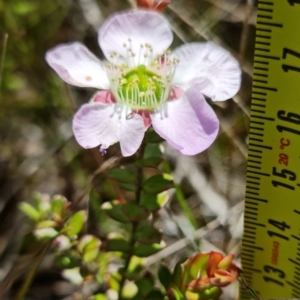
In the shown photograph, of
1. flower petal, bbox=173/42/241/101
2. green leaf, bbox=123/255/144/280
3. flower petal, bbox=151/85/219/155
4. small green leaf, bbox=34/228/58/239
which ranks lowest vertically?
green leaf, bbox=123/255/144/280

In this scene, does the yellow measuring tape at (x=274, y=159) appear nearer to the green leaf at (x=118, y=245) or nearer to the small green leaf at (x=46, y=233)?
the green leaf at (x=118, y=245)

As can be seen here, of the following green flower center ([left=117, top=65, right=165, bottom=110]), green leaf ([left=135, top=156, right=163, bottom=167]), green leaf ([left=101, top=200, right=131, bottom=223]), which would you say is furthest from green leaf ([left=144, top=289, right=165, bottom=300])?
green flower center ([left=117, top=65, right=165, bottom=110])

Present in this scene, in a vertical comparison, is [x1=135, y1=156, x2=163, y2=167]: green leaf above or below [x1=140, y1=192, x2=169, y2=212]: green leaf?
above

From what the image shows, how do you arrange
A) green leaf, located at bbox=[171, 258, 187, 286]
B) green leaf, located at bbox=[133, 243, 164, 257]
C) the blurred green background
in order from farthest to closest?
1. the blurred green background
2. green leaf, located at bbox=[133, 243, 164, 257]
3. green leaf, located at bbox=[171, 258, 187, 286]

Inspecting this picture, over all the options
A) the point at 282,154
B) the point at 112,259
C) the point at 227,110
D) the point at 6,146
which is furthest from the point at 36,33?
the point at 282,154

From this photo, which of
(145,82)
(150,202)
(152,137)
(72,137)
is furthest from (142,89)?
(72,137)

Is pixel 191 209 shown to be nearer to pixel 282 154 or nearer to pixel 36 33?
pixel 282 154

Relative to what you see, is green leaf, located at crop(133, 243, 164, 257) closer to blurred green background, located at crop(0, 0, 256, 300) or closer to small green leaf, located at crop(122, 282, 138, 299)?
small green leaf, located at crop(122, 282, 138, 299)

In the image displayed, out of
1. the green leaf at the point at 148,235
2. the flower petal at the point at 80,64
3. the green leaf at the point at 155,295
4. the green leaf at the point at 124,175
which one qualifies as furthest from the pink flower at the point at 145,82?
the green leaf at the point at 155,295
